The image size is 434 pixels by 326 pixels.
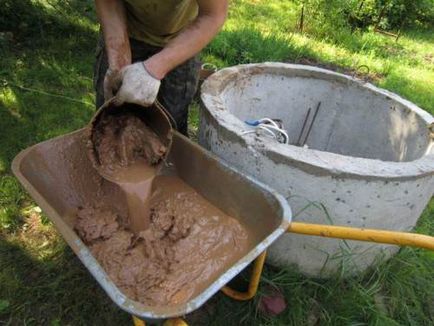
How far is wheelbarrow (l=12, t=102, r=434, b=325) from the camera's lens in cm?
188

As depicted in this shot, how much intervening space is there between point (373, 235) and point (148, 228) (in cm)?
118

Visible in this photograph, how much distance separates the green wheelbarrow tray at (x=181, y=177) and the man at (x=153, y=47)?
399mm

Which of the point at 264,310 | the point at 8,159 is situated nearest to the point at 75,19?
the point at 8,159

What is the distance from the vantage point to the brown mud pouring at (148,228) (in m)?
2.17

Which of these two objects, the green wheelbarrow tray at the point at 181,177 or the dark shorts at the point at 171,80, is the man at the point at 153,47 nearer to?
the dark shorts at the point at 171,80

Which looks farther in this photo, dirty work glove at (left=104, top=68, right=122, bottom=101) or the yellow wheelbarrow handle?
dirty work glove at (left=104, top=68, right=122, bottom=101)

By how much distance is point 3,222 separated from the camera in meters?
2.91

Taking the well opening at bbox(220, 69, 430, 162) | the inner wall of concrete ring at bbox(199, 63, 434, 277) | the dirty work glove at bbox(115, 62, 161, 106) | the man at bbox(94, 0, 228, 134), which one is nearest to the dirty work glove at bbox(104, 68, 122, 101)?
the man at bbox(94, 0, 228, 134)

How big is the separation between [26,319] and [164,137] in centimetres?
126

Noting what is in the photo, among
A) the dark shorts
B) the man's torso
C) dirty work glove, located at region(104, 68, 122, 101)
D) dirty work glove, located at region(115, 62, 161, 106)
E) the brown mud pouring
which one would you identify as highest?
Result: the man's torso

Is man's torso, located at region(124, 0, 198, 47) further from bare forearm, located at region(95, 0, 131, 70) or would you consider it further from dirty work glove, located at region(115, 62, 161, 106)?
dirty work glove, located at region(115, 62, 161, 106)

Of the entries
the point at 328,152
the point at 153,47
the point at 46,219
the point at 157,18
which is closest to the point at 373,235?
the point at 328,152

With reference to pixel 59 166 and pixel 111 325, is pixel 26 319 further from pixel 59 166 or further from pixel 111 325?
pixel 59 166

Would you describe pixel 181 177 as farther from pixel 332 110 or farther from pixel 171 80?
pixel 332 110
